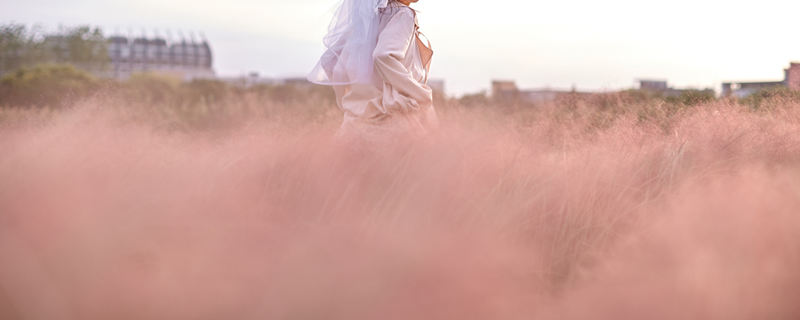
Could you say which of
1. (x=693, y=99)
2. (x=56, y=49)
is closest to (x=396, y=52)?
(x=693, y=99)

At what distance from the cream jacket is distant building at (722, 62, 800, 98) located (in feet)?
8.14

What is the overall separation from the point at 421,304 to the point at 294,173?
1016 millimetres

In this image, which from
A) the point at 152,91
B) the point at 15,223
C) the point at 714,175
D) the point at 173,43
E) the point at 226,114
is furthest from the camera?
the point at 173,43

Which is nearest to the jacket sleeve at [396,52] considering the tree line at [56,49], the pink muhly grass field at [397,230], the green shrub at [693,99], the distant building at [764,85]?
the pink muhly grass field at [397,230]

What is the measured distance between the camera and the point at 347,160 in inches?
129

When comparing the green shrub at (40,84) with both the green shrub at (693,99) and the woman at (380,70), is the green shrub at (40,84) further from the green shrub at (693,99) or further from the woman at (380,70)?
the green shrub at (693,99)

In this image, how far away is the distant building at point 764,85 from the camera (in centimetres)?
491

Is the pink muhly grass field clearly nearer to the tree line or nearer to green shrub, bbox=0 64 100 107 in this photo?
green shrub, bbox=0 64 100 107

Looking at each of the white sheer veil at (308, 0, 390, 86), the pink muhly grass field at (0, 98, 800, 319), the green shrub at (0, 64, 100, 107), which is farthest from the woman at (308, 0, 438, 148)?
the green shrub at (0, 64, 100, 107)

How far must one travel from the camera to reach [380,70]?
4160 millimetres

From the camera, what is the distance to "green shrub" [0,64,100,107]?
1605 cm

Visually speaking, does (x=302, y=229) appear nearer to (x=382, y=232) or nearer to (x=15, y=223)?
(x=382, y=232)

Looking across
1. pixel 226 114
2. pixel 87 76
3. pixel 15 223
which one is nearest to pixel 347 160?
pixel 15 223

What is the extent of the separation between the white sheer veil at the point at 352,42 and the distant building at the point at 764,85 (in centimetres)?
279
